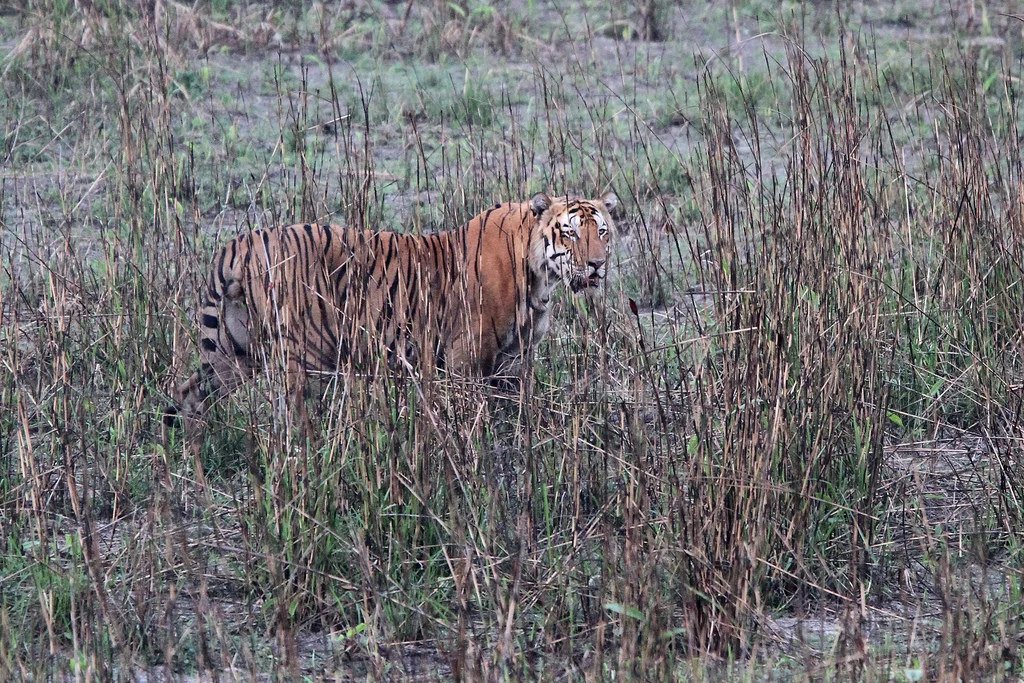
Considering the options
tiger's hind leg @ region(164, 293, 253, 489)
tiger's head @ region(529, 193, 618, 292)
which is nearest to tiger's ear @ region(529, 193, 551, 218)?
tiger's head @ region(529, 193, 618, 292)

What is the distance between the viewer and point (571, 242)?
4.16 meters

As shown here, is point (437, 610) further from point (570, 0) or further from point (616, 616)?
point (570, 0)

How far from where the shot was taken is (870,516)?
288cm

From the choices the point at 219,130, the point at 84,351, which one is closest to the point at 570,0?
the point at 219,130

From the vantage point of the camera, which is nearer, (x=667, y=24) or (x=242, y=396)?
(x=242, y=396)

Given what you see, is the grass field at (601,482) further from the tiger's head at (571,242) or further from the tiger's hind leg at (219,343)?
the tiger's head at (571,242)

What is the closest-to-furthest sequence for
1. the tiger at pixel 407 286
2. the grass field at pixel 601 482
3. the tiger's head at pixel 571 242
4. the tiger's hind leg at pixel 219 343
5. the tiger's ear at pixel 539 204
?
the grass field at pixel 601 482
the tiger at pixel 407 286
the tiger's hind leg at pixel 219 343
the tiger's ear at pixel 539 204
the tiger's head at pixel 571 242

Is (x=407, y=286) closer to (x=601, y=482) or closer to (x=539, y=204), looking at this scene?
(x=539, y=204)

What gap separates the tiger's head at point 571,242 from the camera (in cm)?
416

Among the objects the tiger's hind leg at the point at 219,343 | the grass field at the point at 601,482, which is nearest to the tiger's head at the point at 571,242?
the grass field at the point at 601,482

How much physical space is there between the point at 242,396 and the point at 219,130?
11.4 ft

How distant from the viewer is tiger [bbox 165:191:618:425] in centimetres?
315

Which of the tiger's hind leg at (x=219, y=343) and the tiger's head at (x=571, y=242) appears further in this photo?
the tiger's head at (x=571, y=242)

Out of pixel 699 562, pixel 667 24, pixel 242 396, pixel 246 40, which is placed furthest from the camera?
pixel 667 24
